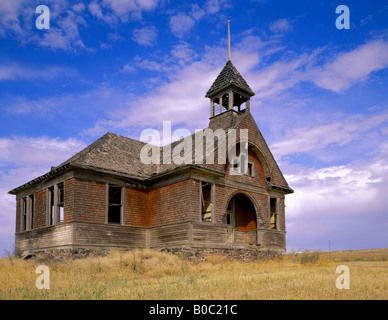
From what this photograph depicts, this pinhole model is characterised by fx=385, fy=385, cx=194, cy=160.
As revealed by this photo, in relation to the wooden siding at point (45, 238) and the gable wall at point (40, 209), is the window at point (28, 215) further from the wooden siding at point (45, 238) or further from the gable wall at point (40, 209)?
the gable wall at point (40, 209)

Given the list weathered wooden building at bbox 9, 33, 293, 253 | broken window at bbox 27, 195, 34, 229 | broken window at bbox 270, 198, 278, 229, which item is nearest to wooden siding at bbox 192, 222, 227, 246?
weathered wooden building at bbox 9, 33, 293, 253

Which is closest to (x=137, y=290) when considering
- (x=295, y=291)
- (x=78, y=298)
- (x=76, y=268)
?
(x=78, y=298)

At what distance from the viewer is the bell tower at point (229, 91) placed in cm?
2527

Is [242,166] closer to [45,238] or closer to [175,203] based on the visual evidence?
[175,203]

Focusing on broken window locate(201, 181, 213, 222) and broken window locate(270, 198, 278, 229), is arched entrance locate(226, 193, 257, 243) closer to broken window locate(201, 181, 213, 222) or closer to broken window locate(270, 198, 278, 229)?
broken window locate(270, 198, 278, 229)

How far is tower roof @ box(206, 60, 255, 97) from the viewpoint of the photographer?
83.0 feet

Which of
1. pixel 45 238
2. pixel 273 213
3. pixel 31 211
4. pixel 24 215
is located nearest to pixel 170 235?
pixel 45 238

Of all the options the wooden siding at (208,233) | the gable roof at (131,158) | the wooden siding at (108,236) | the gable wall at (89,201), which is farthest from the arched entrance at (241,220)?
the gable wall at (89,201)

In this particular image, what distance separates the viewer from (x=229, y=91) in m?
25.3

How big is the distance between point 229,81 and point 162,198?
9.17 meters

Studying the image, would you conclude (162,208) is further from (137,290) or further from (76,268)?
(137,290)

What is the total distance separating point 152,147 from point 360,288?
1847 centimetres

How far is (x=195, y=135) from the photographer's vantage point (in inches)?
1009

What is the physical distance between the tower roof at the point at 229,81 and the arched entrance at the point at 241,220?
7170mm
